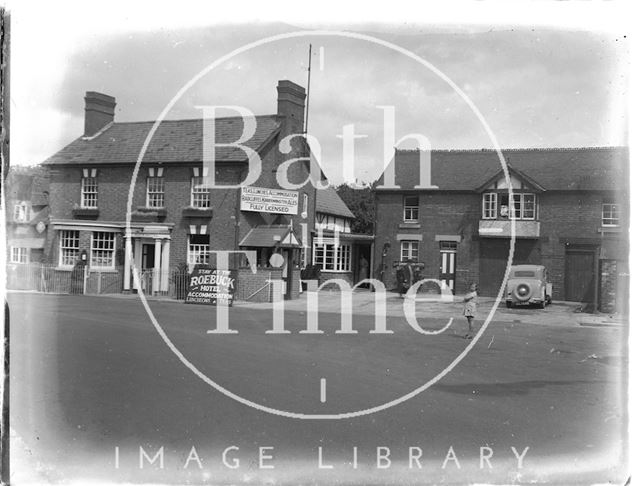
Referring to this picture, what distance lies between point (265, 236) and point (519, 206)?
12.1ft

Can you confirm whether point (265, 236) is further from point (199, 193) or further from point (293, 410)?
point (293, 410)

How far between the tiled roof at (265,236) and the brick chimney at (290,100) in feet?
7.07

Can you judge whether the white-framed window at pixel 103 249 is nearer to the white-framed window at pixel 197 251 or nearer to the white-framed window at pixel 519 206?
the white-framed window at pixel 197 251

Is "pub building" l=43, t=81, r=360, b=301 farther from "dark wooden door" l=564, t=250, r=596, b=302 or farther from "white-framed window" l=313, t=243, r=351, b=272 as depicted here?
"dark wooden door" l=564, t=250, r=596, b=302

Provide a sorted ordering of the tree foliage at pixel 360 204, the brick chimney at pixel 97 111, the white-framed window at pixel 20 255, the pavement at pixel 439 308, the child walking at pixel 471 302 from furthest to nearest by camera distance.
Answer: the child walking at pixel 471 302 < the pavement at pixel 439 308 < the tree foliage at pixel 360 204 < the brick chimney at pixel 97 111 < the white-framed window at pixel 20 255

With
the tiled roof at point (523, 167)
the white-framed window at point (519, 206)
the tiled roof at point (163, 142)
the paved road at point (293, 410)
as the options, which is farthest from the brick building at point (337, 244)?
the white-framed window at point (519, 206)

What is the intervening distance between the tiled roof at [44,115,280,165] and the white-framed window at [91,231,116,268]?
1450 mm

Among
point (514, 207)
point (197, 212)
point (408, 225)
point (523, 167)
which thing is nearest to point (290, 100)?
point (197, 212)

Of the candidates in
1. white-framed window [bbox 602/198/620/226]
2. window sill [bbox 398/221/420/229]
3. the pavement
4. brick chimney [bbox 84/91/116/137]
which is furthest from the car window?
brick chimney [bbox 84/91/116/137]

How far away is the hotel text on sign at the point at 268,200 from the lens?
7.32m

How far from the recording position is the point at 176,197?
7.64 m

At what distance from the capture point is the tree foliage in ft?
24.4

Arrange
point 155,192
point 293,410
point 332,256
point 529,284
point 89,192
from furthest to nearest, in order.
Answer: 1. point 529,284
2. point 89,192
3. point 332,256
4. point 155,192
5. point 293,410

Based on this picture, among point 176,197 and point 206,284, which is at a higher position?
point 176,197
